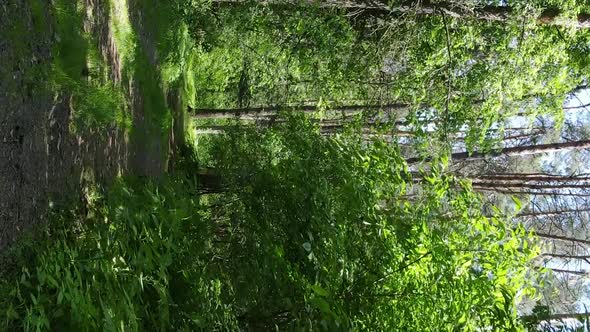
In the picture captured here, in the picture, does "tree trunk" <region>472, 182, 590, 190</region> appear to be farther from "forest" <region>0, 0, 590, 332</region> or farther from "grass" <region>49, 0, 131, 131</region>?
"grass" <region>49, 0, 131, 131</region>

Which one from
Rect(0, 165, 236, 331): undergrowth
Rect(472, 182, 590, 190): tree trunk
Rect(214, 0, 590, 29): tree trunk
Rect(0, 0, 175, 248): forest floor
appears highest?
Rect(214, 0, 590, 29): tree trunk

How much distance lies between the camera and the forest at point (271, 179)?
5.35 metres

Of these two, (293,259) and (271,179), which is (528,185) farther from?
(293,259)

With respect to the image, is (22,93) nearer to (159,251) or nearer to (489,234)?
(159,251)

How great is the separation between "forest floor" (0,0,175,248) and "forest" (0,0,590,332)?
0.09ft

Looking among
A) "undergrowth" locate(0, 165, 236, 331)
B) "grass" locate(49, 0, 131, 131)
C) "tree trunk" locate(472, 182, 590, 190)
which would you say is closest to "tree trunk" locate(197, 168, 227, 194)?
"grass" locate(49, 0, 131, 131)

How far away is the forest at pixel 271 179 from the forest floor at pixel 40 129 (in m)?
0.03

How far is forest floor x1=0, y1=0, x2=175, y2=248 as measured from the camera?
580cm

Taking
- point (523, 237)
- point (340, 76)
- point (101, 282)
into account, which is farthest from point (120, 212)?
point (340, 76)

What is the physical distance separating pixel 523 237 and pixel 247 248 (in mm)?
3224

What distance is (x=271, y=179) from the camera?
7.36 m

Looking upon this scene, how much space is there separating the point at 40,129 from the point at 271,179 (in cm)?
282

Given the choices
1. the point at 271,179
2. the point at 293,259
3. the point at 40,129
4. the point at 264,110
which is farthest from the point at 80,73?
the point at 264,110

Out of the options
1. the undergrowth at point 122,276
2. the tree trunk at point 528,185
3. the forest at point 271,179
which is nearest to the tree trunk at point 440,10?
the forest at point 271,179
